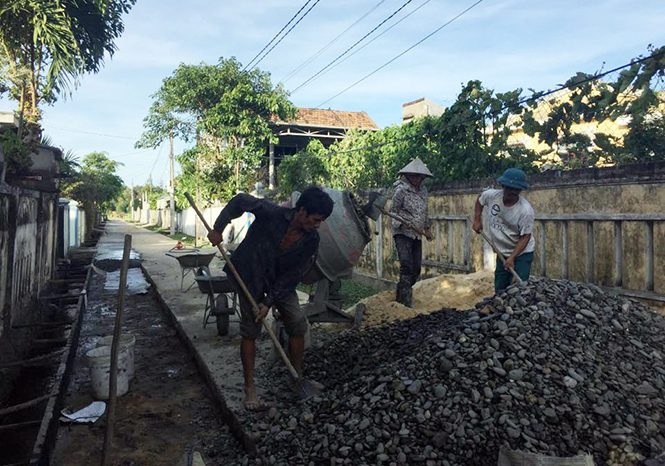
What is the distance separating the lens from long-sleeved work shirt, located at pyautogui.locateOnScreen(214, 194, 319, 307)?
354cm

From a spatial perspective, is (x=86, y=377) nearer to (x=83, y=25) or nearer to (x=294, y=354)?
(x=294, y=354)

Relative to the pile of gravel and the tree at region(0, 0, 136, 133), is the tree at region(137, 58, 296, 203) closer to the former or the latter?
the tree at region(0, 0, 136, 133)

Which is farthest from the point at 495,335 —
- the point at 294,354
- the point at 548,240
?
the point at 548,240

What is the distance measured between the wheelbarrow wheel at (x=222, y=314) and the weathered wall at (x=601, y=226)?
13.0 feet

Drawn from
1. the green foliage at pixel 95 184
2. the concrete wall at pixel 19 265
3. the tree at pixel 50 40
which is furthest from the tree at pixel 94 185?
the concrete wall at pixel 19 265

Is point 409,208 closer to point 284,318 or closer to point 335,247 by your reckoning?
point 335,247

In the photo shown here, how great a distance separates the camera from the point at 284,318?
3766mm

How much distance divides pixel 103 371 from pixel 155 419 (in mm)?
700

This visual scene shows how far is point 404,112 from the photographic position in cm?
2183

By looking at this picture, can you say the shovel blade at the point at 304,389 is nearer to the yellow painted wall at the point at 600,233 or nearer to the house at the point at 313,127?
the yellow painted wall at the point at 600,233

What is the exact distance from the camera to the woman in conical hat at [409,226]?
18.2 ft

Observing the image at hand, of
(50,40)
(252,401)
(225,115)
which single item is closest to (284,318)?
(252,401)

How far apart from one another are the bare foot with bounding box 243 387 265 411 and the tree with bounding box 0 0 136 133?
10.2 metres

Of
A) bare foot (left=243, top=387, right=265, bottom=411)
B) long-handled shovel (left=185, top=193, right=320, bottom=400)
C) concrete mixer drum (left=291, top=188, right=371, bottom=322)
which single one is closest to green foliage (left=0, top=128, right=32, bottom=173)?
concrete mixer drum (left=291, top=188, right=371, bottom=322)
